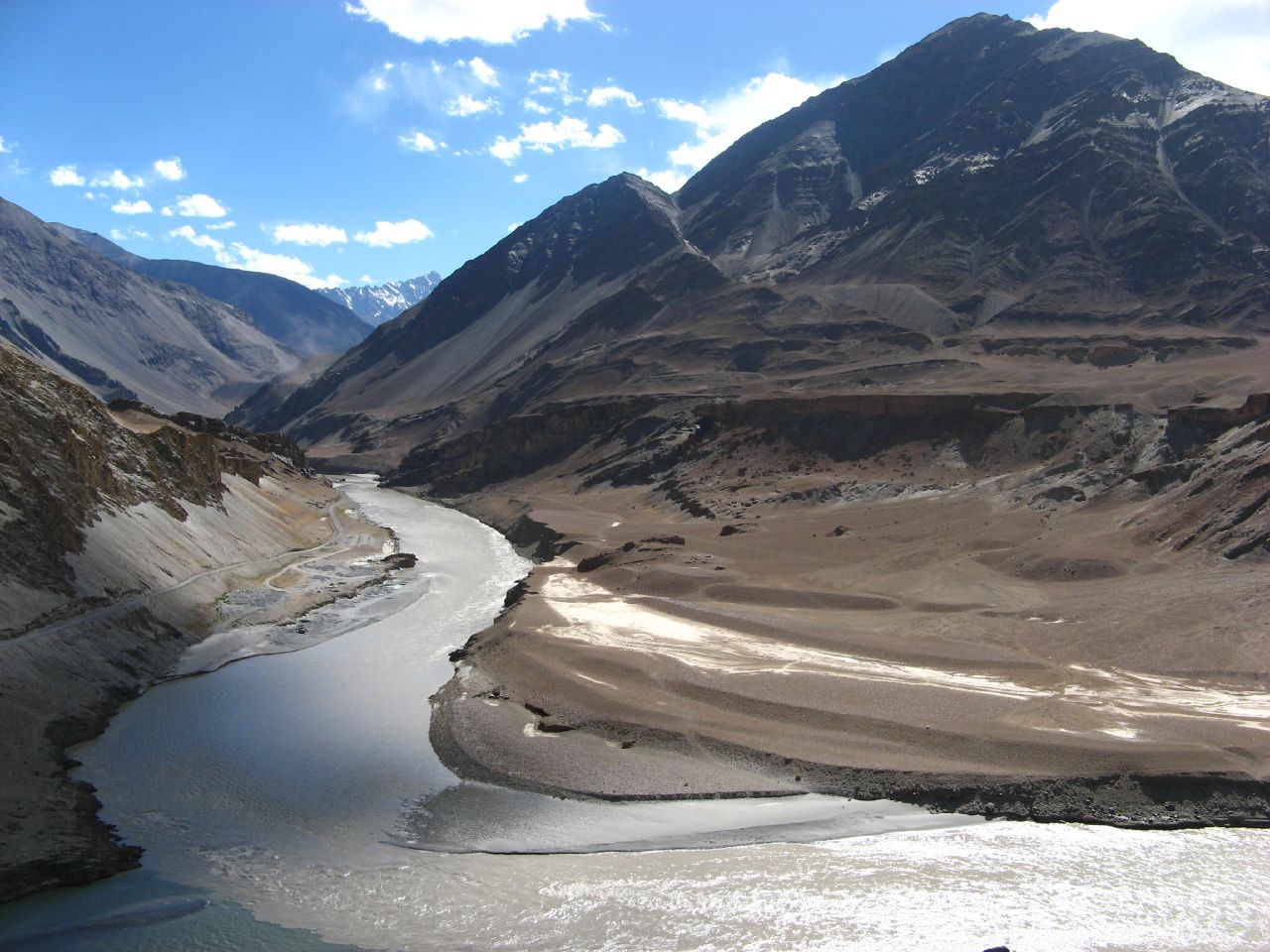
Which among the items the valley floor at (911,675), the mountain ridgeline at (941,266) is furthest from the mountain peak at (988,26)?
the valley floor at (911,675)

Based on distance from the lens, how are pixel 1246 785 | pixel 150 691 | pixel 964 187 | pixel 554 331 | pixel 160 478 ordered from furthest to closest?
pixel 554 331 → pixel 964 187 → pixel 160 478 → pixel 150 691 → pixel 1246 785

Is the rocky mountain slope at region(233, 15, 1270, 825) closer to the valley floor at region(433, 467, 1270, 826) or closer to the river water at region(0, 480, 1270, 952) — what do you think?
the valley floor at region(433, 467, 1270, 826)

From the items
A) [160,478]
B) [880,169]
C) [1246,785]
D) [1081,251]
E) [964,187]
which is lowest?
[1246,785]

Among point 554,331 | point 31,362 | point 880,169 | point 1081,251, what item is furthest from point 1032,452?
point 880,169

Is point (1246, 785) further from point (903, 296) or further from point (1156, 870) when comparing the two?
point (903, 296)

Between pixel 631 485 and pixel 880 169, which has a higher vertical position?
pixel 880 169

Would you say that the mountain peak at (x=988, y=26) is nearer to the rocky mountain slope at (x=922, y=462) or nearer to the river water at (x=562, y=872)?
the rocky mountain slope at (x=922, y=462)
